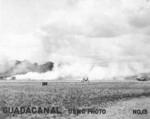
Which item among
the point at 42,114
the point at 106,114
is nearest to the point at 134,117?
the point at 106,114

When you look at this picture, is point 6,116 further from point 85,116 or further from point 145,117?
point 145,117

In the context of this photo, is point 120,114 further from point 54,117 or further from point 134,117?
point 54,117

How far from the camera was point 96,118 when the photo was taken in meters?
32.6

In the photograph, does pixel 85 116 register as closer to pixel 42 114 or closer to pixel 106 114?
pixel 106 114

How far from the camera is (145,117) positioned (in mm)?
34188

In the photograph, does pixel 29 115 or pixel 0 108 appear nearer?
pixel 29 115

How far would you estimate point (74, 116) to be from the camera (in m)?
34.8

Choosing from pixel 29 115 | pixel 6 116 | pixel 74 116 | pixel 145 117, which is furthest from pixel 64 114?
pixel 145 117

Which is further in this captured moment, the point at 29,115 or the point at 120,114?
the point at 120,114

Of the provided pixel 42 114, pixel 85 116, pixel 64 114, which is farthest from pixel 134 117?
pixel 42 114

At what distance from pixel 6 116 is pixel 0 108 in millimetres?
5505

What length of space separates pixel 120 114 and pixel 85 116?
5366 mm

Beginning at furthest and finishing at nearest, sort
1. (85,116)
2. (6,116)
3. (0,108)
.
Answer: (0,108) < (85,116) < (6,116)

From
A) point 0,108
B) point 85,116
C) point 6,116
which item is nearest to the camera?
point 6,116
